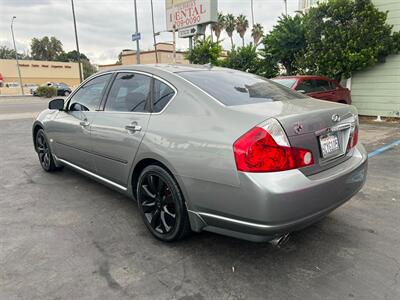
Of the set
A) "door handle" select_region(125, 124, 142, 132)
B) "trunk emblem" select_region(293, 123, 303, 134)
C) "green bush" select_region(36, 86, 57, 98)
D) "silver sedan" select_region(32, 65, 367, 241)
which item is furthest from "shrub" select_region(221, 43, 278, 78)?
"green bush" select_region(36, 86, 57, 98)

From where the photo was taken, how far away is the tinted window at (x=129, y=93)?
10.4ft

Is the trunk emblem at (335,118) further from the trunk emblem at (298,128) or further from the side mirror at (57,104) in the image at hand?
the side mirror at (57,104)

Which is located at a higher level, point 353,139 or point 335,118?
point 335,118

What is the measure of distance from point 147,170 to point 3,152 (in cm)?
543

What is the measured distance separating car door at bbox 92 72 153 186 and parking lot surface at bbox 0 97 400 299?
606 mm

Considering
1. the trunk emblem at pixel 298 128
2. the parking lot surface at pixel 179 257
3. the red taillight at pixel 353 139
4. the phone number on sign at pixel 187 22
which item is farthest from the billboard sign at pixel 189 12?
the trunk emblem at pixel 298 128

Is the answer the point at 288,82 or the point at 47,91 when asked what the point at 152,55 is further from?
the point at 288,82

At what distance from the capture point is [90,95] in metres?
3.98

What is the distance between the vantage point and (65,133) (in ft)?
13.9

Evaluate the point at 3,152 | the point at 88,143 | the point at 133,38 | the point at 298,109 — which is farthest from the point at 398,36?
the point at 133,38

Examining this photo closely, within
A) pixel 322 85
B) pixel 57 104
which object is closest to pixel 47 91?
pixel 322 85

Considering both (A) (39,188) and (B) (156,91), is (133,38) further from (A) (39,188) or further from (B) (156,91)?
(B) (156,91)

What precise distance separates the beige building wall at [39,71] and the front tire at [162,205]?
63.1 meters

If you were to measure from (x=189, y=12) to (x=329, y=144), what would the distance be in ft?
50.1
